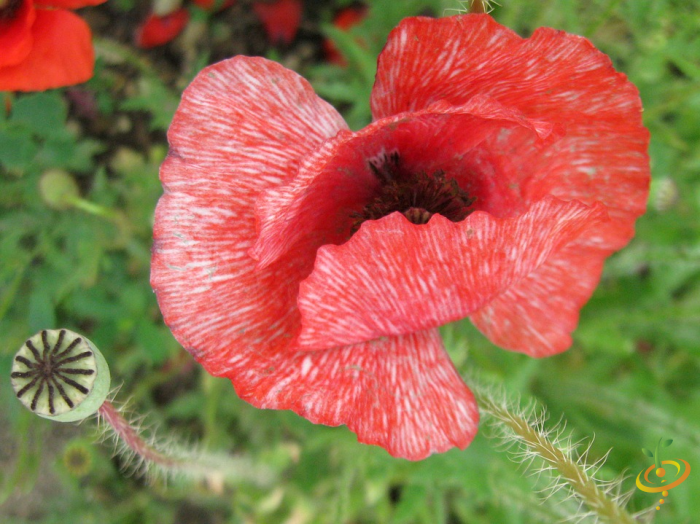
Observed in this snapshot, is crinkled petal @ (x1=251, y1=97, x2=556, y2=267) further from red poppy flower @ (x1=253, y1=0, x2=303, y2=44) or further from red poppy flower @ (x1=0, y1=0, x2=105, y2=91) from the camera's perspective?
red poppy flower @ (x1=253, y1=0, x2=303, y2=44)

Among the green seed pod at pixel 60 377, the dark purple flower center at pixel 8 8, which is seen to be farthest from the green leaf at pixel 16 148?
the green seed pod at pixel 60 377

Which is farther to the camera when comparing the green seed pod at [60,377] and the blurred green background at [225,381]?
the blurred green background at [225,381]

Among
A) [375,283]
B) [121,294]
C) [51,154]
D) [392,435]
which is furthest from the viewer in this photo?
[121,294]

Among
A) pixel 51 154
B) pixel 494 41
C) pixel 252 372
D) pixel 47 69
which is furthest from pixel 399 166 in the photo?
pixel 51 154

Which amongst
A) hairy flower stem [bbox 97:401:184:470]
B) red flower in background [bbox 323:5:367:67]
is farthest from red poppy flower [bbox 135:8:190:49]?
hairy flower stem [bbox 97:401:184:470]

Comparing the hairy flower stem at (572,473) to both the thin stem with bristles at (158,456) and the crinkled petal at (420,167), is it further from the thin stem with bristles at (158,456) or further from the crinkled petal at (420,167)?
the thin stem with bristles at (158,456)

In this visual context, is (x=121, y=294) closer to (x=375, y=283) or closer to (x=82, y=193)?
(x=82, y=193)
